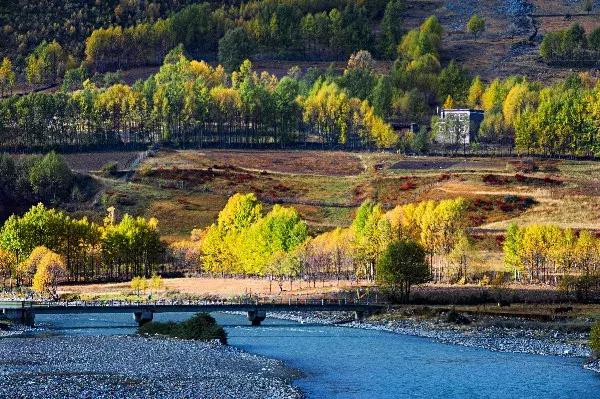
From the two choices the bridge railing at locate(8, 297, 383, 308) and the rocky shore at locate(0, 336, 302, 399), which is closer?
the rocky shore at locate(0, 336, 302, 399)

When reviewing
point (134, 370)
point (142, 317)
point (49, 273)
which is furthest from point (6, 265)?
point (134, 370)

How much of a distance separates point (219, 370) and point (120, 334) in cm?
2771

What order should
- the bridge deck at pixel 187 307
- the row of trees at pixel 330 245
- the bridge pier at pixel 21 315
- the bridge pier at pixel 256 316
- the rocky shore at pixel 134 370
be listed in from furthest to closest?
the row of trees at pixel 330 245
the bridge pier at pixel 256 316
the bridge deck at pixel 187 307
the bridge pier at pixel 21 315
the rocky shore at pixel 134 370

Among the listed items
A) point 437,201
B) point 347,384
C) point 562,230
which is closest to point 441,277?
point 562,230

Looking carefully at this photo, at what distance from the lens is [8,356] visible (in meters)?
86.0

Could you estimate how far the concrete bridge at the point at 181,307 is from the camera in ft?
380

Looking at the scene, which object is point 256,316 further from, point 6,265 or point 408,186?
point 408,186

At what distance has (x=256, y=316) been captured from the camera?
123 m

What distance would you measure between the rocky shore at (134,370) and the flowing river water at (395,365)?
12.0 feet

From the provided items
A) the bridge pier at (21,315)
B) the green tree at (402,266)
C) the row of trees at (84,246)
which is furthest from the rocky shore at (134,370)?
the row of trees at (84,246)

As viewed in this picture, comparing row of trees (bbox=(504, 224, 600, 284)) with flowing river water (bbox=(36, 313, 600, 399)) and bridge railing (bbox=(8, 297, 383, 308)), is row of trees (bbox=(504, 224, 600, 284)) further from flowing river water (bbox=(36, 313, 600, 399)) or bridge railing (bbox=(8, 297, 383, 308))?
flowing river water (bbox=(36, 313, 600, 399))

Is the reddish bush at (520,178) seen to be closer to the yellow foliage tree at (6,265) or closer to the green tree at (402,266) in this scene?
the green tree at (402,266)

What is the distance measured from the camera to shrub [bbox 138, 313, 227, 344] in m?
104

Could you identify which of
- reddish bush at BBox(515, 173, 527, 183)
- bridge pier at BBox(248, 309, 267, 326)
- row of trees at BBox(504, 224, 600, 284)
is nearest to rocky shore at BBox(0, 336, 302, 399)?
bridge pier at BBox(248, 309, 267, 326)
